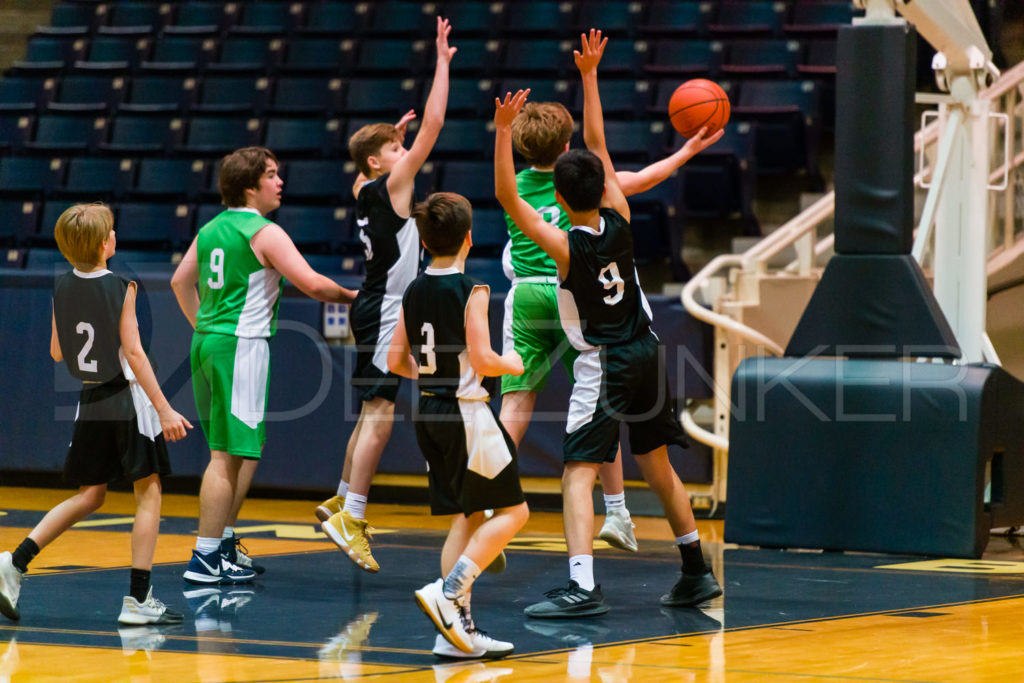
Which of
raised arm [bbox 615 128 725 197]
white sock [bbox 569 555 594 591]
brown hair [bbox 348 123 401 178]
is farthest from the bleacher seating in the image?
white sock [bbox 569 555 594 591]

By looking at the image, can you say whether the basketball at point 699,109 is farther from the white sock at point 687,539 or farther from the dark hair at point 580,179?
the white sock at point 687,539

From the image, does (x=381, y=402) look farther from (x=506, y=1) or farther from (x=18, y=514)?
(x=506, y=1)

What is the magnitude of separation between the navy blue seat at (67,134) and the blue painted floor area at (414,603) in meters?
7.23

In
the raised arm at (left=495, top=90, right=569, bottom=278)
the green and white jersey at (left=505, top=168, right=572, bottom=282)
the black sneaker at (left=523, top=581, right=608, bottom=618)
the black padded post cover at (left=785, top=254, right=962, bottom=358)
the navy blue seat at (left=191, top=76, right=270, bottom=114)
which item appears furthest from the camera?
the navy blue seat at (left=191, top=76, right=270, bottom=114)

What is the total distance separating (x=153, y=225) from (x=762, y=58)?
5.21 m

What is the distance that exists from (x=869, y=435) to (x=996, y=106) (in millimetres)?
3830

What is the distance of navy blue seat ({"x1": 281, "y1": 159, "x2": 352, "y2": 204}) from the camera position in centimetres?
1198

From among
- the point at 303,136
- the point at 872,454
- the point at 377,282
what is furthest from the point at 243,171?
the point at 303,136

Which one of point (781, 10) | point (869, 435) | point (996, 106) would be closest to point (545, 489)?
point (869, 435)

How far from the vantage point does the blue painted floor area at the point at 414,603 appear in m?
4.89

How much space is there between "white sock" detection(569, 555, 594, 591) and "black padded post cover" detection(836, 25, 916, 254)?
2668mm

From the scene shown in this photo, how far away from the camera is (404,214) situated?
21.8 ft

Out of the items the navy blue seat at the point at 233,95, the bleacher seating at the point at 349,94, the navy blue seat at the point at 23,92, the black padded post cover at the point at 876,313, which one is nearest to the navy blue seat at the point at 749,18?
the bleacher seating at the point at 349,94

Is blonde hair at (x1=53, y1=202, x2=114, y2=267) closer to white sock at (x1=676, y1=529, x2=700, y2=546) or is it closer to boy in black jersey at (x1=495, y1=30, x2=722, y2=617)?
boy in black jersey at (x1=495, y1=30, x2=722, y2=617)
